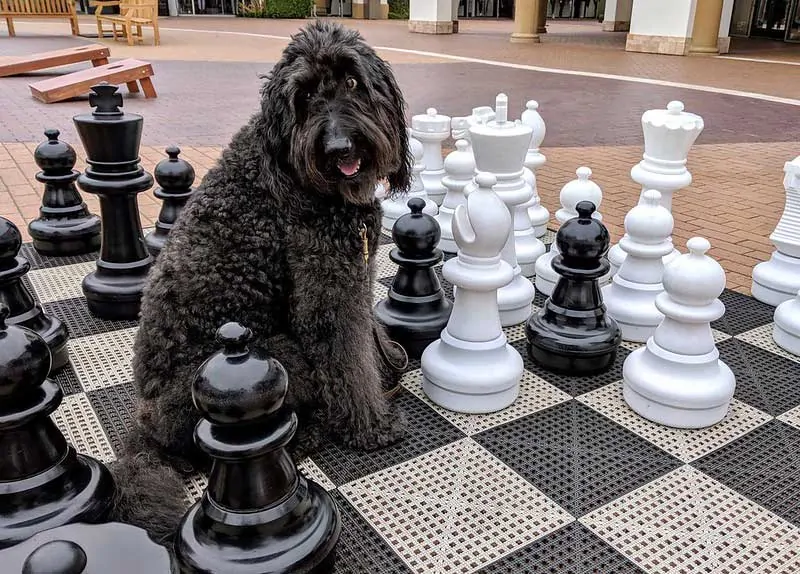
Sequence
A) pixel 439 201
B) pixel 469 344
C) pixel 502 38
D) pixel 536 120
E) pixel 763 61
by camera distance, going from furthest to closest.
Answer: pixel 502 38 → pixel 763 61 → pixel 439 201 → pixel 536 120 → pixel 469 344

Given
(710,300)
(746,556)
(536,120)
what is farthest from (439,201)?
(746,556)

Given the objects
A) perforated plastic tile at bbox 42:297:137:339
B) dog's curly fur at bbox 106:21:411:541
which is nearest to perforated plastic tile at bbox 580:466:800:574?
dog's curly fur at bbox 106:21:411:541

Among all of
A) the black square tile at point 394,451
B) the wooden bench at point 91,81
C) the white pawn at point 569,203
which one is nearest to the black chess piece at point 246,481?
the black square tile at point 394,451

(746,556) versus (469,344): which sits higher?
(469,344)

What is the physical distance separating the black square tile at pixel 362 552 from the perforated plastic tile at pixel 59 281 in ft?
7.74

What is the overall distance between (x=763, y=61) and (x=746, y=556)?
17025 millimetres

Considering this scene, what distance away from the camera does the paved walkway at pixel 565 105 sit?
210 inches

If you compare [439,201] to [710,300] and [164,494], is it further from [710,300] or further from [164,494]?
[164,494]

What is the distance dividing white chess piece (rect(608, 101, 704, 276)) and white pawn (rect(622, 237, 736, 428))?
804mm

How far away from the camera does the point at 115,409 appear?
264 centimetres

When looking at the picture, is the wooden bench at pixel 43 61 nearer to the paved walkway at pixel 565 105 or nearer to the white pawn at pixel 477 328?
the paved walkway at pixel 565 105

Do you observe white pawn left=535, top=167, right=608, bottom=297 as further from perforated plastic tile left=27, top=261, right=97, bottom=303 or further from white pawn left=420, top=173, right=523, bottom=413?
perforated plastic tile left=27, top=261, right=97, bottom=303

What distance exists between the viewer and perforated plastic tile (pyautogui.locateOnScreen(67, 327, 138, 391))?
9.32ft

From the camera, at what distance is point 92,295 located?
3.32 m
